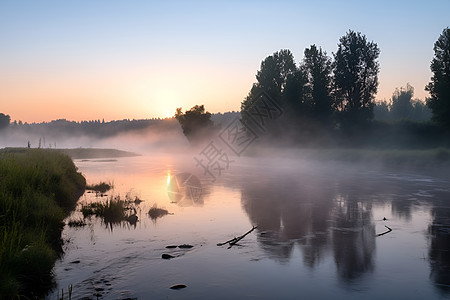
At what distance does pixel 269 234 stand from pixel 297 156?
2372 inches

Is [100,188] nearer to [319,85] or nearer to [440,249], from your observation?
[440,249]

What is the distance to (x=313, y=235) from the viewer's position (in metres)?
15.2

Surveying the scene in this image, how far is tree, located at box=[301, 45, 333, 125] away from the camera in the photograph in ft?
237

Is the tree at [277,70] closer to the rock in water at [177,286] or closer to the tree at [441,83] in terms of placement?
the tree at [441,83]

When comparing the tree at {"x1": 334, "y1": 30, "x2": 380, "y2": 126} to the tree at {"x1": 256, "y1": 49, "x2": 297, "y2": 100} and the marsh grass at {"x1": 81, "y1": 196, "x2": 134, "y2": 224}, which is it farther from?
the marsh grass at {"x1": 81, "y1": 196, "x2": 134, "y2": 224}

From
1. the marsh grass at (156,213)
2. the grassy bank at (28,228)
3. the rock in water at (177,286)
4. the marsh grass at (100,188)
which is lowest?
the rock in water at (177,286)

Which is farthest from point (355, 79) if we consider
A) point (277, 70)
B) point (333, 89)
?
point (277, 70)

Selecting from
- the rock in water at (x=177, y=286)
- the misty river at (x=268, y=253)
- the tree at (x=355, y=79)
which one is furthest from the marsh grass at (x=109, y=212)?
the tree at (x=355, y=79)

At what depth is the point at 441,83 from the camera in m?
50.2

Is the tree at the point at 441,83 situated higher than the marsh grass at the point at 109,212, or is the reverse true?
the tree at the point at 441,83

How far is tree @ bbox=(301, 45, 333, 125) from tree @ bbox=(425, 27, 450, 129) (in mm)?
20975

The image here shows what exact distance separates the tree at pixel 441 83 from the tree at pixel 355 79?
51.6ft

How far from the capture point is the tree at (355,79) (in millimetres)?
69000

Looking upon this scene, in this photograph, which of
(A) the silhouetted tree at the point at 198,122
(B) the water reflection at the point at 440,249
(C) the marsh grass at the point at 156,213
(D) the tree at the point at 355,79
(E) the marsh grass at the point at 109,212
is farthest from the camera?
(A) the silhouetted tree at the point at 198,122
